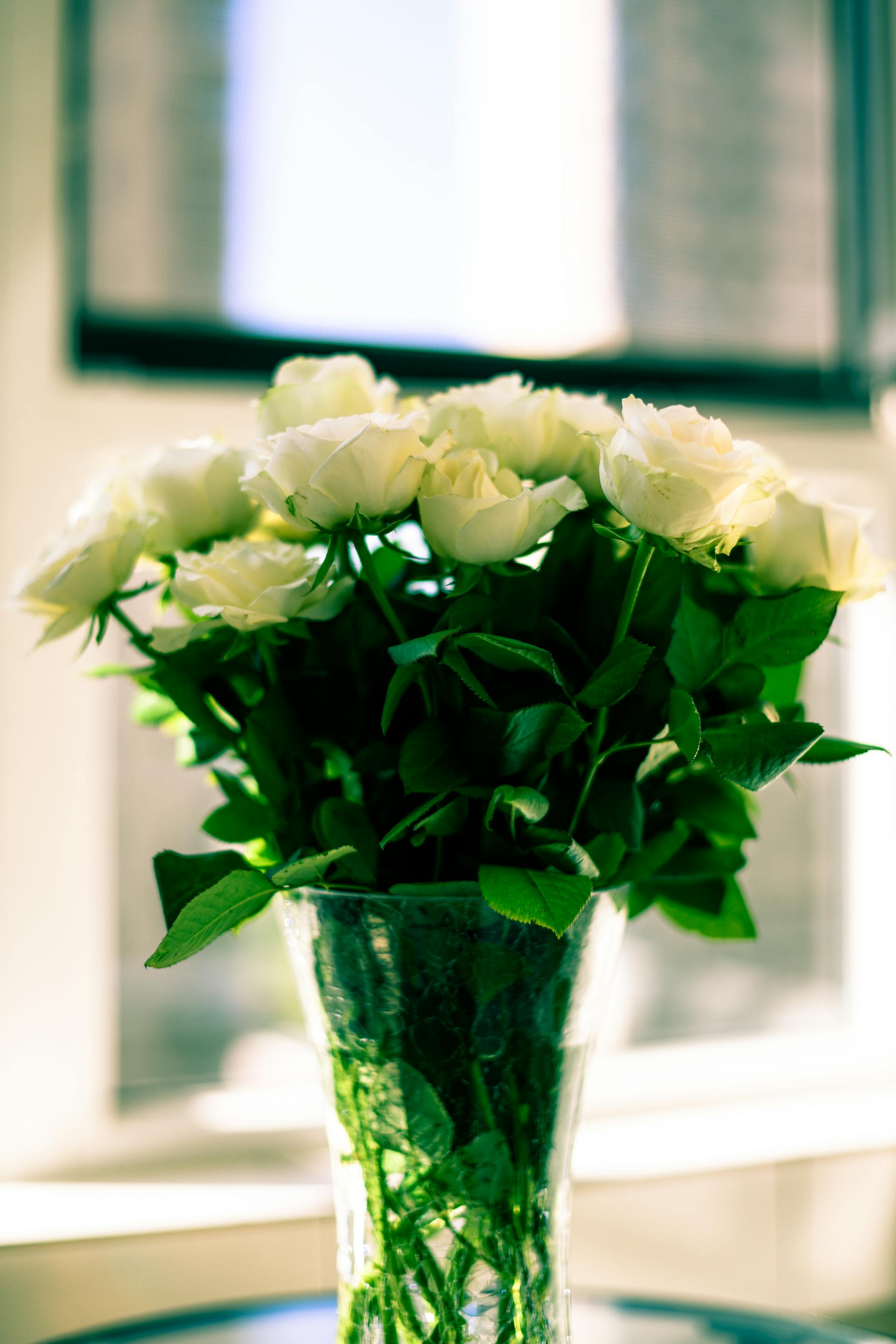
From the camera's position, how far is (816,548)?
20.9 inches

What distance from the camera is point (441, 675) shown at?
51 cm

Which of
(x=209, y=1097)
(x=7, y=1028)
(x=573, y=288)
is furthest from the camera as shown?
(x=573, y=288)

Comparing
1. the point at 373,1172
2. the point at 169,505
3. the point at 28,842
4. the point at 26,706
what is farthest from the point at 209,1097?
the point at 169,505

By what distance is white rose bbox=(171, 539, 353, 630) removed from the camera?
1.60 feet

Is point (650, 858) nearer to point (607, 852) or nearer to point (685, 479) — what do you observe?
point (607, 852)

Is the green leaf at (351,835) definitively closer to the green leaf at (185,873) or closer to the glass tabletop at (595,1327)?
the green leaf at (185,873)

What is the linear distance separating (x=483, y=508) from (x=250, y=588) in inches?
4.3

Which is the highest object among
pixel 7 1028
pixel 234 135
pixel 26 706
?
pixel 234 135

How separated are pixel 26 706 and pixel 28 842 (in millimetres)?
124

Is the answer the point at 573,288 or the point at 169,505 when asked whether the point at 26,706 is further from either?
the point at 573,288

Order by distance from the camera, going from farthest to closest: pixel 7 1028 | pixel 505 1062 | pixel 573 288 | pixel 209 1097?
pixel 573 288 < pixel 209 1097 < pixel 7 1028 < pixel 505 1062

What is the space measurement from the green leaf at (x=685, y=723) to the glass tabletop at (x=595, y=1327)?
49 cm

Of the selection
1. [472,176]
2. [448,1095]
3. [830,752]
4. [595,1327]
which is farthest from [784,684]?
[472,176]

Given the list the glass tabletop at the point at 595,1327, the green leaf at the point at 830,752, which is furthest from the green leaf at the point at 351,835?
the glass tabletop at the point at 595,1327
